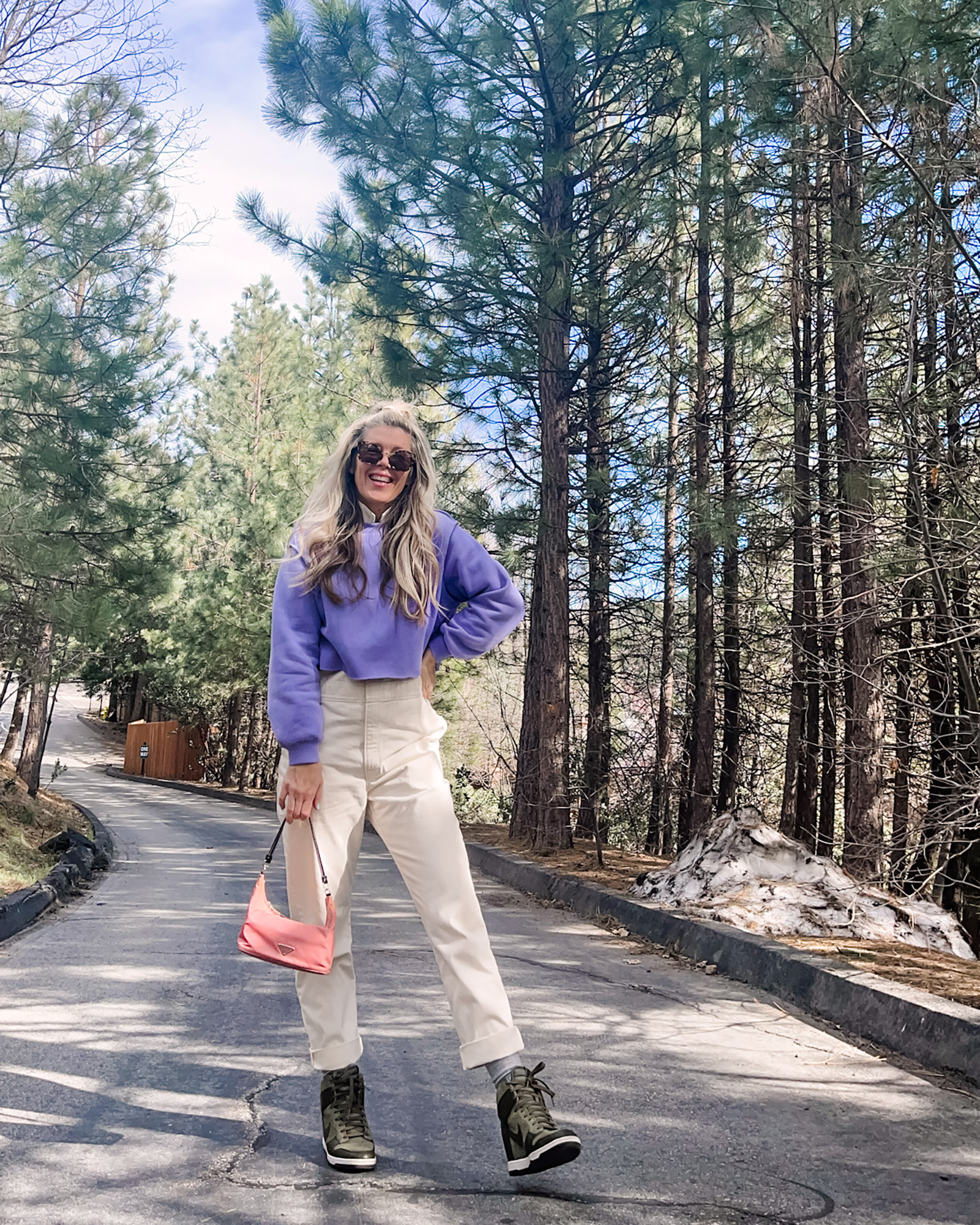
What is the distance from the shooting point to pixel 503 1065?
2.73m

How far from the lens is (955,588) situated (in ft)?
22.4

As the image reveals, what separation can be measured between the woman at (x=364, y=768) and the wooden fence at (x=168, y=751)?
117 ft

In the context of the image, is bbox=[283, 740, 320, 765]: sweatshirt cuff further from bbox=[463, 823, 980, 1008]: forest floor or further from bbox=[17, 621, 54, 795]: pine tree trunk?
bbox=[17, 621, 54, 795]: pine tree trunk

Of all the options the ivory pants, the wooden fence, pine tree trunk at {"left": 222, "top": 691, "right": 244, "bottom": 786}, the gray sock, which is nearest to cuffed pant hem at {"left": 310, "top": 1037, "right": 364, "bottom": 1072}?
the ivory pants

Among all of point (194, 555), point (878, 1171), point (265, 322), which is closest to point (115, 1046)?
point (878, 1171)

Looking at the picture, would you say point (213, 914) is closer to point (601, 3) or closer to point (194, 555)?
point (601, 3)

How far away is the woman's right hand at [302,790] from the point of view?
9.20ft

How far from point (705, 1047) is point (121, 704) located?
5583 centimetres

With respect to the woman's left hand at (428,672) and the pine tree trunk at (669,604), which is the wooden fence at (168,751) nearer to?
the pine tree trunk at (669,604)

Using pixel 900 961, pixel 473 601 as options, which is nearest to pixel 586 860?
pixel 900 961

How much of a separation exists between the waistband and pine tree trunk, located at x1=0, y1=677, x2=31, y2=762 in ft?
44.1

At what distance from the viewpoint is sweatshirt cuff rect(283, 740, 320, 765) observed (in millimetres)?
2799

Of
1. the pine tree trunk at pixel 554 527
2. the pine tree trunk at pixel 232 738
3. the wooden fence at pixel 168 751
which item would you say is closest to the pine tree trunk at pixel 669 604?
the pine tree trunk at pixel 554 527

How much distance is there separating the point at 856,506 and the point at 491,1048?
19.9ft
